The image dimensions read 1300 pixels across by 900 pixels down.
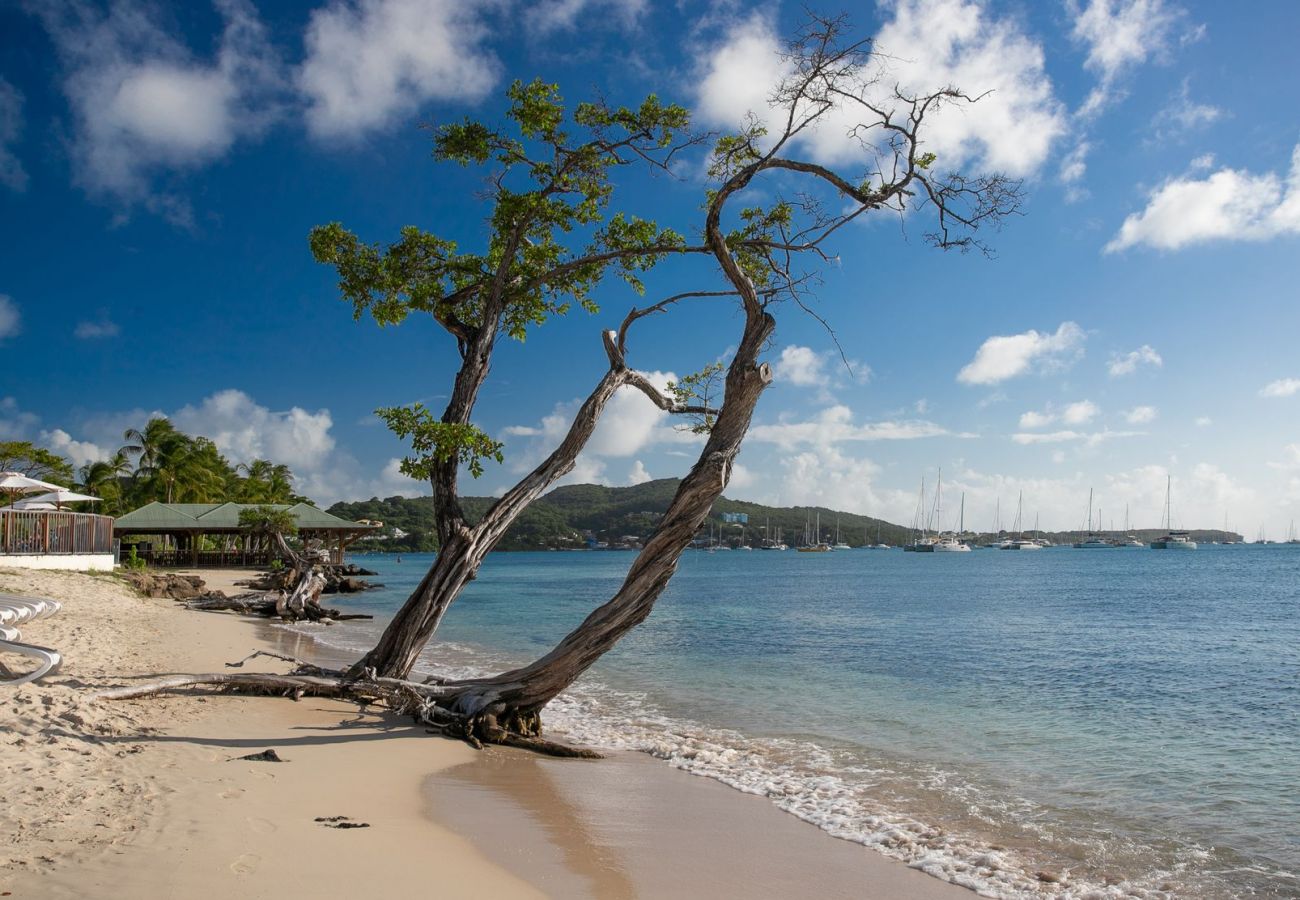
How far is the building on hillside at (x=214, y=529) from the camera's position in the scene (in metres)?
41.6

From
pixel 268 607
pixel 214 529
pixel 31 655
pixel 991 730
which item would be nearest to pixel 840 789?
pixel 991 730

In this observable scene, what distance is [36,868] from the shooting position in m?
3.61

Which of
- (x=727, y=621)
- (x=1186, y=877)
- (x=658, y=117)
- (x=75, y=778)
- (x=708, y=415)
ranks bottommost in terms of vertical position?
(x=727, y=621)

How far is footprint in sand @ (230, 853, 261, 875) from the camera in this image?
4035mm

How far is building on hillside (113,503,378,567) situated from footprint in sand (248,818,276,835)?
33420 mm

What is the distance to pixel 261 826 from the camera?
4.77 metres

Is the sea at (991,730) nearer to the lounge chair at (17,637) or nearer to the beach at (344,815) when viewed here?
the beach at (344,815)

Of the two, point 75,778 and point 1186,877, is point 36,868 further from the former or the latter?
point 1186,877

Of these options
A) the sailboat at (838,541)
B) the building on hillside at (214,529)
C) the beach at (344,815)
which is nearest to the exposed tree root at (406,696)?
the beach at (344,815)

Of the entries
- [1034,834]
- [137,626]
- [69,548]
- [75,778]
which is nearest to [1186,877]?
[1034,834]

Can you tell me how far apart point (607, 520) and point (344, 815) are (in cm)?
14217

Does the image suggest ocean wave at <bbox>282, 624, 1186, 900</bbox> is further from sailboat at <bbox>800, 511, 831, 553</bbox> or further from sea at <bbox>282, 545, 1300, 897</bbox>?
sailboat at <bbox>800, 511, 831, 553</bbox>

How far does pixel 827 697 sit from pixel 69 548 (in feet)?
73.8

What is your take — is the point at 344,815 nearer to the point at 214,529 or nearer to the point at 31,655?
the point at 31,655
